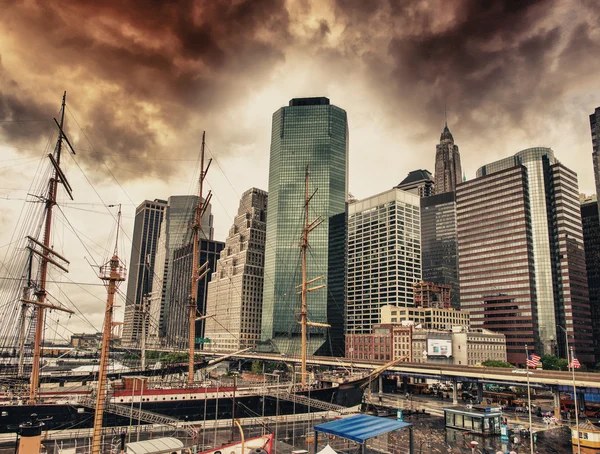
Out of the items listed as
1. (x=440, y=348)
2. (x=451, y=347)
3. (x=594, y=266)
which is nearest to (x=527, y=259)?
(x=594, y=266)

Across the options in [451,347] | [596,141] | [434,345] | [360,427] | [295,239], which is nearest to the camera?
[360,427]

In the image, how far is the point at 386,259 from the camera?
617 ft

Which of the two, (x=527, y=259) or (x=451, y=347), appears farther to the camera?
(x=527, y=259)

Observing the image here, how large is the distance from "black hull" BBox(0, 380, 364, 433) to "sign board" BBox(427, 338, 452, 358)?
215ft

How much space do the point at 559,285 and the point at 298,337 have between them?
325 feet

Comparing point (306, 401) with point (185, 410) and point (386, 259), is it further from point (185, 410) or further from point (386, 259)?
point (386, 259)

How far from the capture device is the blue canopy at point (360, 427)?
31.0 m

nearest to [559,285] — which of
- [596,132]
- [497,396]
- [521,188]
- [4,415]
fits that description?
[521,188]

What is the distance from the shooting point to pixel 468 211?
180875 millimetres

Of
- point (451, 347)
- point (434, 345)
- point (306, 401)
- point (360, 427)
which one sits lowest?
point (306, 401)

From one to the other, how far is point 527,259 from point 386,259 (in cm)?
5238

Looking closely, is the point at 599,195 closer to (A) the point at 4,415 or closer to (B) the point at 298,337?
(B) the point at 298,337

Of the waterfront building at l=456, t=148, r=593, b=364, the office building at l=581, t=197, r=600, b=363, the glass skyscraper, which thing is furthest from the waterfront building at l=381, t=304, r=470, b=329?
the office building at l=581, t=197, r=600, b=363

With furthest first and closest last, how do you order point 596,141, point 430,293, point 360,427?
point 596,141 → point 430,293 → point 360,427
